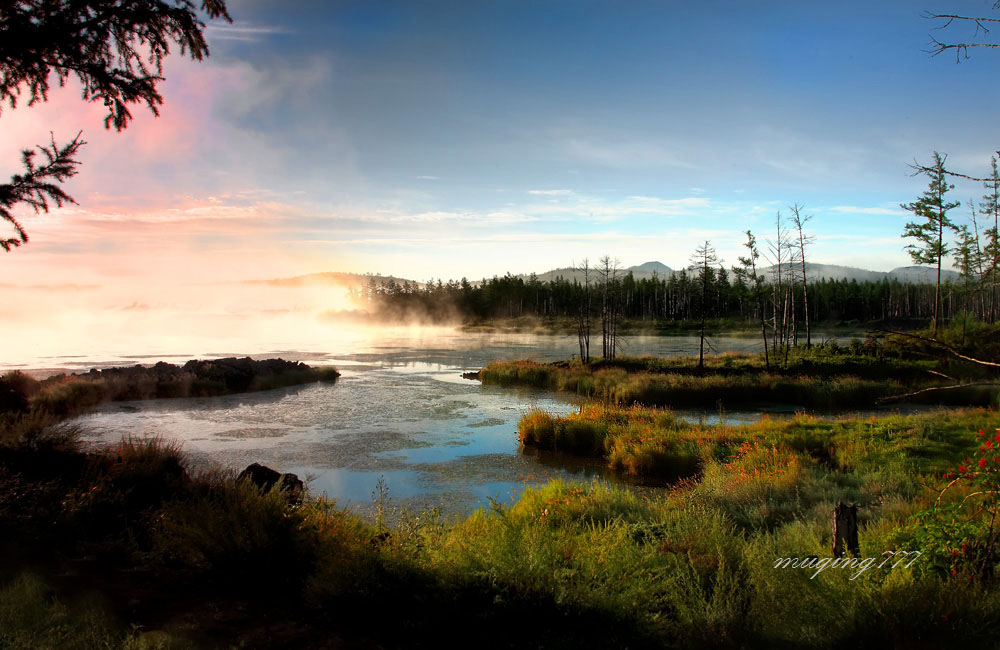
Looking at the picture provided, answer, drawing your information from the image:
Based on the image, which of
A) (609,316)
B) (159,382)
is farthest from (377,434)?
(609,316)

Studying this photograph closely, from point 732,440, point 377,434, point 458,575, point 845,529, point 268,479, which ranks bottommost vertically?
point 377,434

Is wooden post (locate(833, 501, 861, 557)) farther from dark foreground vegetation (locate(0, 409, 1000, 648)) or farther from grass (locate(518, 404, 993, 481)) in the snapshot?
grass (locate(518, 404, 993, 481))

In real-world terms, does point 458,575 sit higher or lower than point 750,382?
higher

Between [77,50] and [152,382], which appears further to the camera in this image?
[152,382]

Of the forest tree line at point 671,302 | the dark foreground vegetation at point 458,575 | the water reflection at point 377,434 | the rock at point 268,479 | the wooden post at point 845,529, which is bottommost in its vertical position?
the water reflection at point 377,434

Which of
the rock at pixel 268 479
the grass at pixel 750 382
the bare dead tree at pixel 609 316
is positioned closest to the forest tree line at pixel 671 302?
the bare dead tree at pixel 609 316

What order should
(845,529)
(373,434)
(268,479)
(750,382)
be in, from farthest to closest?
(750,382), (373,434), (268,479), (845,529)

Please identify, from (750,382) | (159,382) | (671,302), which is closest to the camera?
(159,382)

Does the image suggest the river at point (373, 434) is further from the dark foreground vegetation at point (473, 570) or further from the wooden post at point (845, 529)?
the wooden post at point (845, 529)

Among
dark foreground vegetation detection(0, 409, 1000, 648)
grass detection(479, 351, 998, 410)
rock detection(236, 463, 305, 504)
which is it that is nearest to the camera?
dark foreground vegetation detection(0, 409, 1000, 648)

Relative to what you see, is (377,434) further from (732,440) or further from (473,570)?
(473,570)

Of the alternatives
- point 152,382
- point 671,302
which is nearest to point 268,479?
point 152,382

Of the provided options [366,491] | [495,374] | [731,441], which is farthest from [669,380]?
[366,491]

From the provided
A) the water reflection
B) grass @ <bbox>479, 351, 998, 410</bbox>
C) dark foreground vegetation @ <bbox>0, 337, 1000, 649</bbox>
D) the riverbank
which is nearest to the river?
the water reflection
